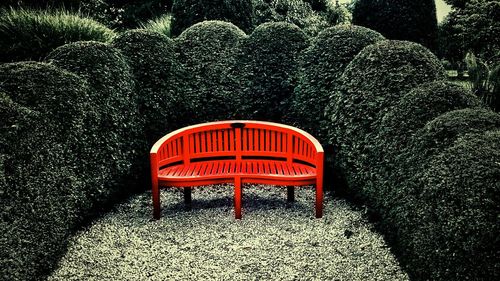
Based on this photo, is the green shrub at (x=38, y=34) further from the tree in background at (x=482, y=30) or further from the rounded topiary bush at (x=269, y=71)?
the tree in background at (x=482, y=30)

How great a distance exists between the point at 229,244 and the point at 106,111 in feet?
7.14

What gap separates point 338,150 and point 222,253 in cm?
215

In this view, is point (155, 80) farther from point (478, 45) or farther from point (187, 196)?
point (478, 45)

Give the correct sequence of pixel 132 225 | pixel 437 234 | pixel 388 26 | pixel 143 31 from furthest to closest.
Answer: pixel 388 26, pixel 143 31, pixel 132 225, pixel 437 234

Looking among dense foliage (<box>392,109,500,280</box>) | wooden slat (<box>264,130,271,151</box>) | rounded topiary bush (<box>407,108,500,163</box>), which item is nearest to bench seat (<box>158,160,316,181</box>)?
wooden slat (<box>264,130,271,151</box>)

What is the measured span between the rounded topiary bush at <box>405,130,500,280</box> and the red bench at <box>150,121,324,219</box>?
184 centimetres

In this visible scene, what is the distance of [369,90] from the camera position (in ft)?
18.7

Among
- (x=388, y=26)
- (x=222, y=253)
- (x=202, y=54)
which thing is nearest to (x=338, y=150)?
(x=222, y=253)

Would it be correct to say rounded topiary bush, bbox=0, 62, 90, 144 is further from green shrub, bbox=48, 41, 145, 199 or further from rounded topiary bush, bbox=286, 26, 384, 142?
rounded topiary bush, bbox=286, 26, 384, 142

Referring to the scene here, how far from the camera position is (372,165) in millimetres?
5270

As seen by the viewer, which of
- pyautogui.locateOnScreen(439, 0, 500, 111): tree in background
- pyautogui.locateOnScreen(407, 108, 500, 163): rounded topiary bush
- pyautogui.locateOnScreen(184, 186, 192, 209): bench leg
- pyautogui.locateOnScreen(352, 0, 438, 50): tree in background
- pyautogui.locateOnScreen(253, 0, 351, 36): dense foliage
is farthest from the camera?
pyautogui.locateOnScreen(253, 0, 351, 36): dense foliage

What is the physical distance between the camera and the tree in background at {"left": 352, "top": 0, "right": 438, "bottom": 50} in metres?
10.2

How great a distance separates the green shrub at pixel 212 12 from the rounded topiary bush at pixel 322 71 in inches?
122

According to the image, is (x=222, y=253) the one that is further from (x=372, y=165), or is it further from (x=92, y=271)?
(x=372, y=165)
